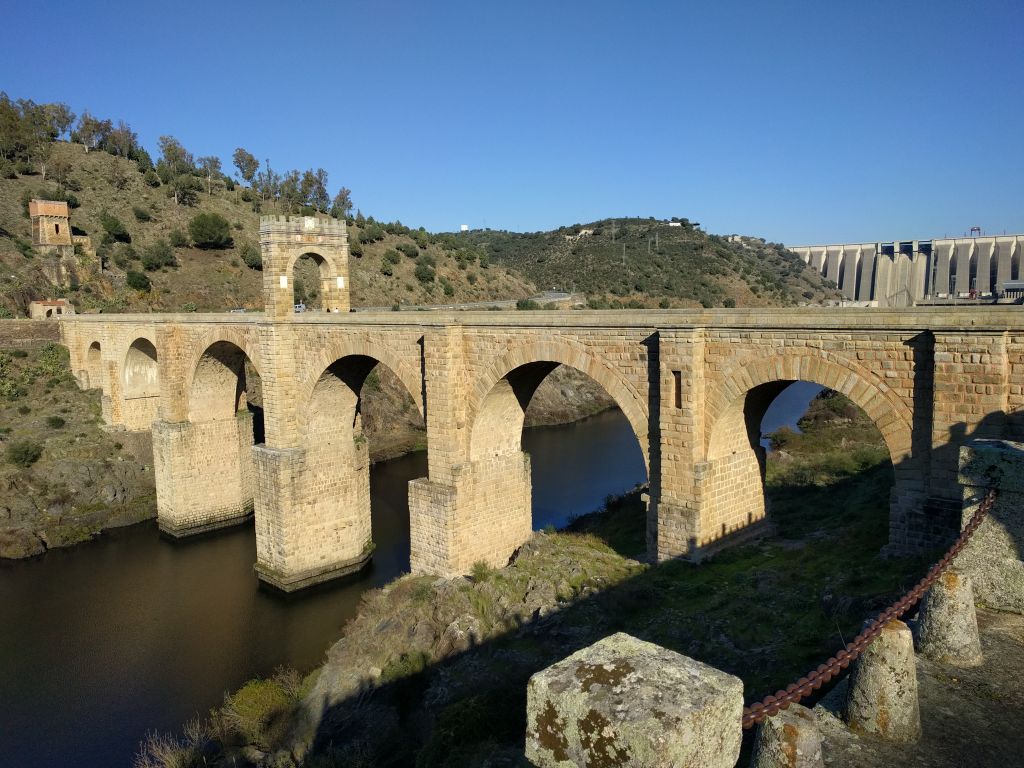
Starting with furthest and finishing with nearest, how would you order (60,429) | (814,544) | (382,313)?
(60,429) < (382,313) < (814,544)

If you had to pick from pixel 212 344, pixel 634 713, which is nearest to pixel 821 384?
pixel 634 713

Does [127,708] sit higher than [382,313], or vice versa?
[382,313]

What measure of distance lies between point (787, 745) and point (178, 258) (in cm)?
4921

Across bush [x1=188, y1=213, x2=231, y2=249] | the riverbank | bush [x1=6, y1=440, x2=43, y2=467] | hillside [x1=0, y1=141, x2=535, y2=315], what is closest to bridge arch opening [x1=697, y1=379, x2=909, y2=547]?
the riverbank

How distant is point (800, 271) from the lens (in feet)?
272

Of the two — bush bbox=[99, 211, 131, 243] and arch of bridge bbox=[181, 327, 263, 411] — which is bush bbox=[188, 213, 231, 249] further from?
A: arch of bridge bbox=[181, 327, 263, 411]

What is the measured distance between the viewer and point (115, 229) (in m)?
44.8

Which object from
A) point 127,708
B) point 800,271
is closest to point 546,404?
point 127,708

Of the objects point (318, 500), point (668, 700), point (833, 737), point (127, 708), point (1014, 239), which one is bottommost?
point (127, 708)

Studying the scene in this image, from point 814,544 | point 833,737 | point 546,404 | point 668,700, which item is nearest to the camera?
point 668,700

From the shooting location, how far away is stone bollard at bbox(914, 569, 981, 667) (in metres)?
4.50

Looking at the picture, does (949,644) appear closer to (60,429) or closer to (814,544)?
(814,544)

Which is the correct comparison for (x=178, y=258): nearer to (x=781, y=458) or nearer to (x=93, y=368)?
(x=93, y=368)

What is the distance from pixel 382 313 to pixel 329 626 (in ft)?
24.4
